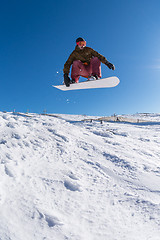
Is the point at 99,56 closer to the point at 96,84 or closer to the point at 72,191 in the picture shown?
the point at 96,84

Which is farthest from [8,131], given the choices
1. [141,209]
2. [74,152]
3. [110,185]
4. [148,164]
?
[148,164]

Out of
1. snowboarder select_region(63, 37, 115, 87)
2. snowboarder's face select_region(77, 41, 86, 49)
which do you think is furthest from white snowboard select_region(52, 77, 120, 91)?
snowboarder's face select_region(77, 41, 86, 49)

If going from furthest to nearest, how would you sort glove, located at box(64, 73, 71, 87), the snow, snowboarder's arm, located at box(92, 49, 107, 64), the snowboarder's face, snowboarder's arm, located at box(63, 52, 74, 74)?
glove, located at box(64, 73, 71, 87) → snowboarder's arm, located at box(63, 52, 74, 74) → snowboarder's arm, located at box(92, 49, 107, 64) → the snowboarder's face → the snow

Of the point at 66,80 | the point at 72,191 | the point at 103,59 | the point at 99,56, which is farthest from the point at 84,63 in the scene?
the point at 72,191

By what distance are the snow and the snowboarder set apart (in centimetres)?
315

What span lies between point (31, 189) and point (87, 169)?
1.08 meters

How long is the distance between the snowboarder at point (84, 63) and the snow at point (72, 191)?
10.3 feet

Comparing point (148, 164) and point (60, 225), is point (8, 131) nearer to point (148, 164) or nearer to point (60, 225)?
point (60, 225)

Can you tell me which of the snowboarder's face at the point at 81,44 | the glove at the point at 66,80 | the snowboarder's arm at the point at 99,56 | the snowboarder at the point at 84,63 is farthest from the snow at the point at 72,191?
the snowboarder's face at the point at 81,44

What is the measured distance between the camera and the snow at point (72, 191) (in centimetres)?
164

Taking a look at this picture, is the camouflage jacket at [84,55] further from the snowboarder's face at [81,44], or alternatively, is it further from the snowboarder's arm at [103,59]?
the snowboarder's face at [81,44]

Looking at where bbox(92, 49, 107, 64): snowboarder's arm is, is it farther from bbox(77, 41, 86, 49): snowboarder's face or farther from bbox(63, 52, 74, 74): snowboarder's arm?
bbox(63, 52, 74, 74): snowboarder's arm

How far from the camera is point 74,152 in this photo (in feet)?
11.1

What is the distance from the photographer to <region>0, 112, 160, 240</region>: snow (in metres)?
1.64
